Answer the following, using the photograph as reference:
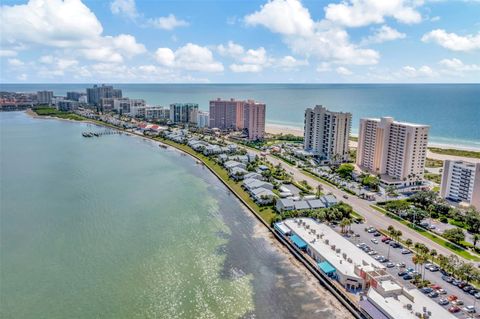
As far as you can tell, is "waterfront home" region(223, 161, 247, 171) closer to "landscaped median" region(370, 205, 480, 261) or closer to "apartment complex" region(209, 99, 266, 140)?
"landscaped median" region(370, 205, 480, 261)

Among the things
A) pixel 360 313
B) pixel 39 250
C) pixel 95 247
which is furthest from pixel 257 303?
pixel 39 250

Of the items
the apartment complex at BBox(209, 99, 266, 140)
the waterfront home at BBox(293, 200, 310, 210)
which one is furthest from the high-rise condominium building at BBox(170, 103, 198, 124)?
the waterfront home at BBox(293, 200, 310, 210)

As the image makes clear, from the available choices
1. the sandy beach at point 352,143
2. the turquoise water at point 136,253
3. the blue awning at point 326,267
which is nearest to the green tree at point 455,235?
the blue awning at point 326,267

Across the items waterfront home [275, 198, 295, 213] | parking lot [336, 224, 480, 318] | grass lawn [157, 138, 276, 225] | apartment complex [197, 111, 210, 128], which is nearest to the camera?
parking lot [336, 224, 480, 318]

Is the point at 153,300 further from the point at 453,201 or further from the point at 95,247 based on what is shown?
the point at 453,201

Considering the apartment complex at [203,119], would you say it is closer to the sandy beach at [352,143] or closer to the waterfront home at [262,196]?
the sandy beach at [352,143]

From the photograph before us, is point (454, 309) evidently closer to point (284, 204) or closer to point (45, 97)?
point (284, 204)

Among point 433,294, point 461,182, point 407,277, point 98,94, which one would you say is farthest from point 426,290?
point 98,94
